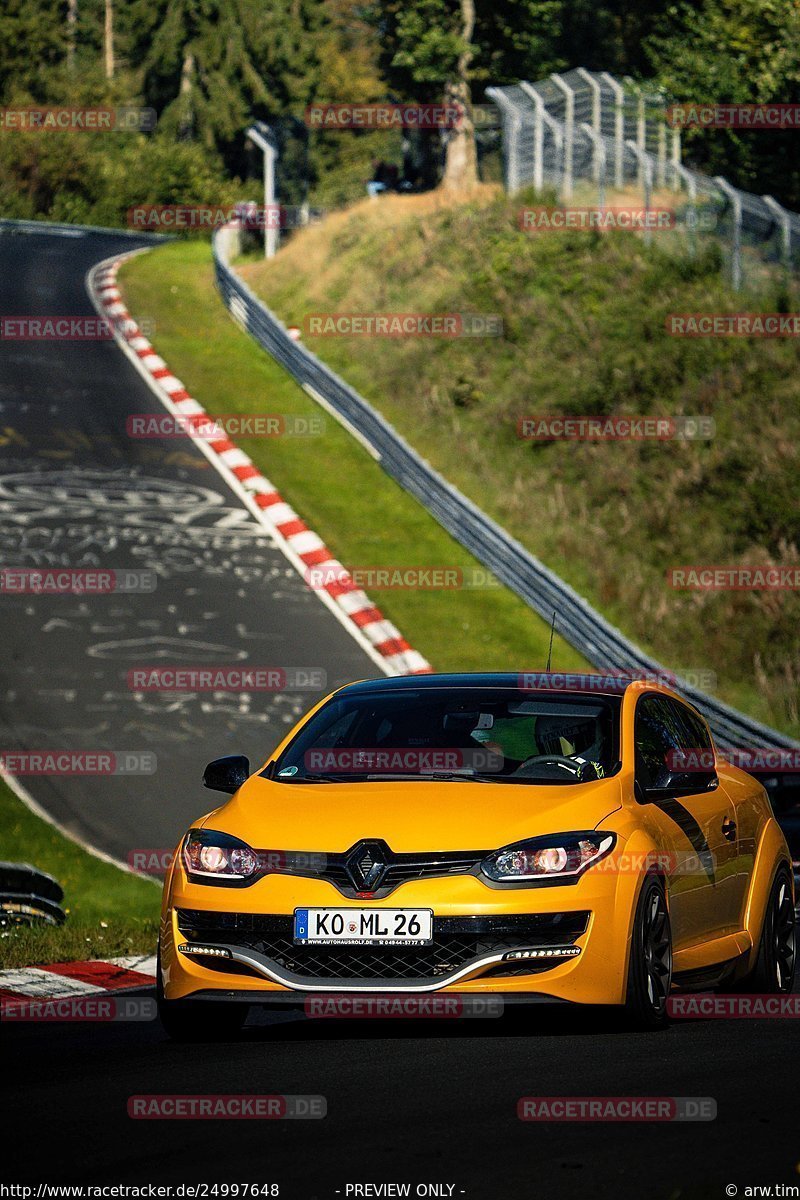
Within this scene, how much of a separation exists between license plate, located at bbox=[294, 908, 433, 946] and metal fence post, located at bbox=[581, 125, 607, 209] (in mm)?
29810

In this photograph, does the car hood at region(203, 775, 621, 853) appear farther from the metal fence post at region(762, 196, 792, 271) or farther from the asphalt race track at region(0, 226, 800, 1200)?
the metal fence post at region(762, 196, 792, 271)

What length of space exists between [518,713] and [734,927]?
1448mm

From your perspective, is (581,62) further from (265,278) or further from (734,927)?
(734,927)

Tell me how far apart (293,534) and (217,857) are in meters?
17.8

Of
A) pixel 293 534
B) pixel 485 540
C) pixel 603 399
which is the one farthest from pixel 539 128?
pixel 293 534

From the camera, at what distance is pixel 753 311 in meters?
32.5

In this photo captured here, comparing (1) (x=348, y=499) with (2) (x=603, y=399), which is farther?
(2) (x=603, y=399)

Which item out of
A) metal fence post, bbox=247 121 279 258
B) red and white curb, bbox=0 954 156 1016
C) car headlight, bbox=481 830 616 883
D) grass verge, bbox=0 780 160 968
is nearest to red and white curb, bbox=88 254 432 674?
grass verge, bbox=0 780 160 968

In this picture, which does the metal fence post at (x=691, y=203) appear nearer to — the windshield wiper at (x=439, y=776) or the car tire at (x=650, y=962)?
the windshield wiper at (x=439, y=776)

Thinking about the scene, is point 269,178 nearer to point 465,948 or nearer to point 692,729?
point 692,729

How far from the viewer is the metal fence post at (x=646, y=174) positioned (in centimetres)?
3388

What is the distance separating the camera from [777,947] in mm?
8922

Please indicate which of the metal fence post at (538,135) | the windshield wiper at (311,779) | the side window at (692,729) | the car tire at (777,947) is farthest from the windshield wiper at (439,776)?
the metal fence post at (538,135)

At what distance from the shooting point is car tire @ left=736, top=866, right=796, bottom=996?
8688mm
